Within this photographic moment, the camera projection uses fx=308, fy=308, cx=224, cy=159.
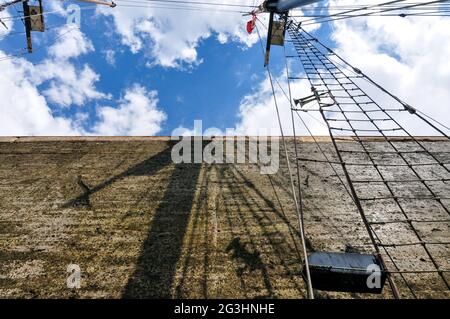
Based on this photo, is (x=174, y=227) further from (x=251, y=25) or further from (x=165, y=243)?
(x=251, y=25)

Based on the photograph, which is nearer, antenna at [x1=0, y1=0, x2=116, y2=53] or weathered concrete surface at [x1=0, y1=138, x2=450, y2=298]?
weathered concrete surface at [x1=0, y1=138, x2=450, y2=298]

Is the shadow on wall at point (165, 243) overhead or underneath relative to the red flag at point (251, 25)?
underneath

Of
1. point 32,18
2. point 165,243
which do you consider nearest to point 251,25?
point 32,18

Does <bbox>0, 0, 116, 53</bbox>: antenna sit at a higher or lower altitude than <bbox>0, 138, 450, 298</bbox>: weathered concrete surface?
higher

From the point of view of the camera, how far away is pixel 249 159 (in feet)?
29.1

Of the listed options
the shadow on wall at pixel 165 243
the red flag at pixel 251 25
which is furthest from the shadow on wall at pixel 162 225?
the red flag at pixel 251 25

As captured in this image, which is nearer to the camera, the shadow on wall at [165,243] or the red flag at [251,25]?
the shadow on wall at [165,243]

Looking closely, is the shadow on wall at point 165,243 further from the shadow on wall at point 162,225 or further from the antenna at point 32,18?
the antenna at point 32,18

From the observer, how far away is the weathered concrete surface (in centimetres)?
500

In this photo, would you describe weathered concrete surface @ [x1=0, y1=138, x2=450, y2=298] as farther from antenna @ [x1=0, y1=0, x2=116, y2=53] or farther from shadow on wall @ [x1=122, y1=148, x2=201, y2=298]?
antenna @ [x1=0, y1=0, x2=116, y2=53]

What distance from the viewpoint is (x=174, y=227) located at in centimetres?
621

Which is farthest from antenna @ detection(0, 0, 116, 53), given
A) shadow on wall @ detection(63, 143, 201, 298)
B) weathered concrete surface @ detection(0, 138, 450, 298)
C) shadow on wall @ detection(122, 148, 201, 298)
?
shadow on wall @ detection(122, 148, 201, 298)

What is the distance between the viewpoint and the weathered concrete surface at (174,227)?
500cm
